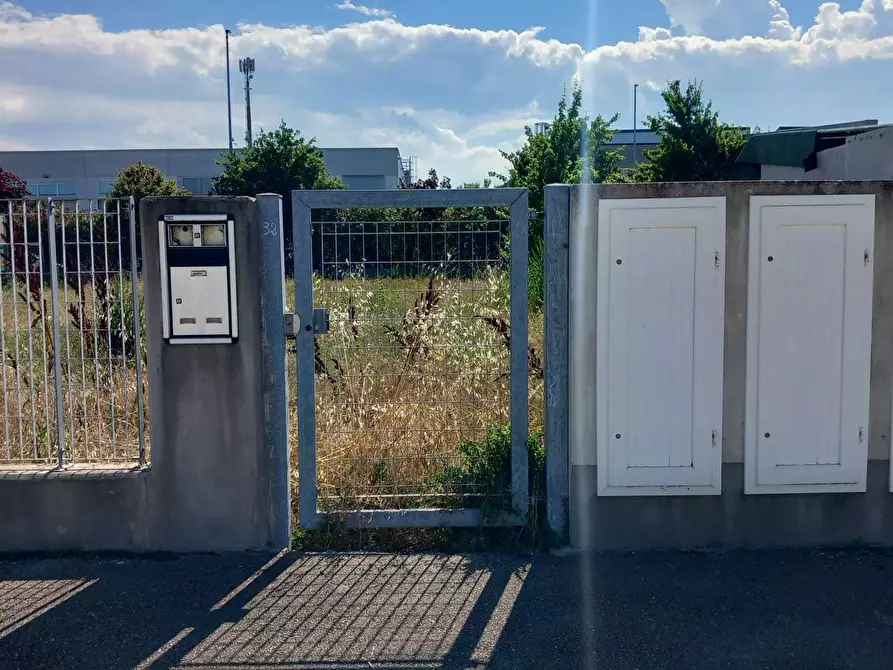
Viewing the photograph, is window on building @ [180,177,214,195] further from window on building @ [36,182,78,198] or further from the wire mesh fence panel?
the wire mesh fence panel

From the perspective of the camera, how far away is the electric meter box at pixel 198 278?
4.59m

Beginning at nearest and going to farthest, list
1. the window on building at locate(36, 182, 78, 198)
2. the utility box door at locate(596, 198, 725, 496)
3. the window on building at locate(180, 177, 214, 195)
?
the utility box door at locate(596, 198, 725, 496) → the window on building at locate(36, 182, 78, 198) → the window on building at locate(180, 177, 214, 195)

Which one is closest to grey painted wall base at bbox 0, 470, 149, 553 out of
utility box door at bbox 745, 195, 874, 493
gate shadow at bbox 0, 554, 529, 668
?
gate shadow at bbox 0, 554, 529, 668

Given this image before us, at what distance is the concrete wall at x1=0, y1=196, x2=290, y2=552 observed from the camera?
466 cm

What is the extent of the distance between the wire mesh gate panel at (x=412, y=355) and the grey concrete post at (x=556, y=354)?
14 cm

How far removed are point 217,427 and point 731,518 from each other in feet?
9.64

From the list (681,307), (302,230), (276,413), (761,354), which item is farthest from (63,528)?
(761,354)

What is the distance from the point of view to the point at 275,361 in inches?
185

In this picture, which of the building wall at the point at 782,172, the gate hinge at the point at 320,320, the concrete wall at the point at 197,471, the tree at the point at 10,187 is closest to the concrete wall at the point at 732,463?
the gate hinge at the point at 320,320

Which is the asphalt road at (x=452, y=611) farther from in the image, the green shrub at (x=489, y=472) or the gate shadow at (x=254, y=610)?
the green shrub at (x=489, y=472)

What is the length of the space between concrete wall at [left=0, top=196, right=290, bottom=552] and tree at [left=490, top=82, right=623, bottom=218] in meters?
12.7

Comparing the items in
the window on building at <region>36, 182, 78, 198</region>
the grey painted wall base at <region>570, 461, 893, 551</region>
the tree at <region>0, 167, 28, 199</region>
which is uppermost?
the window on building at <region>36, 182, 78, 198</region>

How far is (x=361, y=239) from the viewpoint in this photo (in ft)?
Answer: 15.6

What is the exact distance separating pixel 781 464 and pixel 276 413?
285 centimetres
